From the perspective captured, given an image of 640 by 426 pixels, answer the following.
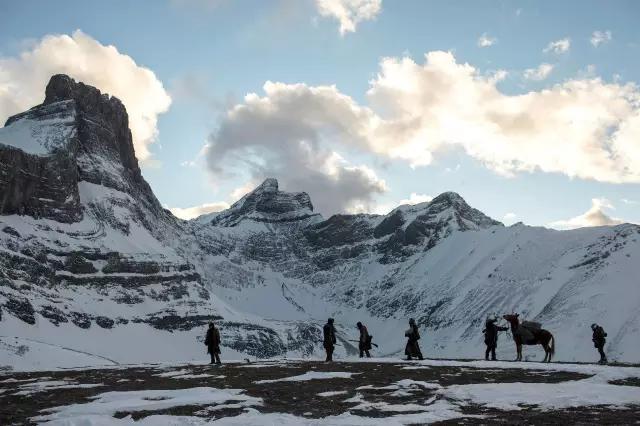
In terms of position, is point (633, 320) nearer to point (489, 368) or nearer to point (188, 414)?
point (489, 368)

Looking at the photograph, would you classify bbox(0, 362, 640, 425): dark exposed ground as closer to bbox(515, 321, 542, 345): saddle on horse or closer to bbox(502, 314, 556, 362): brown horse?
bbox(502, 314, 556, 362): brown horse

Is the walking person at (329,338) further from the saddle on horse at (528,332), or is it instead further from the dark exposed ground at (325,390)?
the saddle on horse at (528,332)

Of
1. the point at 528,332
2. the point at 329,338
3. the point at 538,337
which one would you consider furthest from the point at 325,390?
the point at 329,338

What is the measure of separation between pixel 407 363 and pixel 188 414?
17.0 metres

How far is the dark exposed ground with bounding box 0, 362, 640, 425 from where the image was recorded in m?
15.0

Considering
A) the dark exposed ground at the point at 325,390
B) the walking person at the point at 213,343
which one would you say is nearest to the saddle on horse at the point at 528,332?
the dark exposed ground at the point at 325,390

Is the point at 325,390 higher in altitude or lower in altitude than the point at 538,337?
lower

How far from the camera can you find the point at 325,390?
21297mm

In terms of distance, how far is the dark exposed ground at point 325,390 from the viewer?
15016 millimetres

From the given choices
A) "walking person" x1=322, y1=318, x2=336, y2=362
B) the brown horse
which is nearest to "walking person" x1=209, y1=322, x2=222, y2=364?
"walking person" x1=322, y1=318, x2=336, y2=362

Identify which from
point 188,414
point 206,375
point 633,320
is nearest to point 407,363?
point 206,375

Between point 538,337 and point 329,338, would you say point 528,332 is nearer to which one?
point 538,337

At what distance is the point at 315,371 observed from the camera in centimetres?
2864

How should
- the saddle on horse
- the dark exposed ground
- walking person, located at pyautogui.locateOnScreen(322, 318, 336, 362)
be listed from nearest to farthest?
the dark exposed ground → the saddle on horse → walking person, located at pyautogui.locateOnScreen(322, 318, 336, 362)
